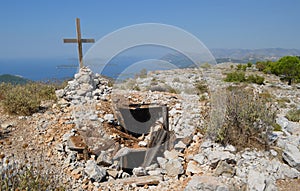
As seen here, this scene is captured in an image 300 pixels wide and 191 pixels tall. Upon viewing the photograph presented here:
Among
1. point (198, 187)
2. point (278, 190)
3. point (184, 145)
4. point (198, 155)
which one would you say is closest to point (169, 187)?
point (198, 187)

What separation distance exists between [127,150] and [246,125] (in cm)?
228

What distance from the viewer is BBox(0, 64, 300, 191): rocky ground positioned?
3.49m

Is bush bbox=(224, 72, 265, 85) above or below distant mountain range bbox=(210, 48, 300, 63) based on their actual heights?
below

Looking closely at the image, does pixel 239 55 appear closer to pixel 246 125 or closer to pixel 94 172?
pixel 246 125

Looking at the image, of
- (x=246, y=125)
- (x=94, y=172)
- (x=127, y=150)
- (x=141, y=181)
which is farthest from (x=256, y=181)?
(x=94, y=172)

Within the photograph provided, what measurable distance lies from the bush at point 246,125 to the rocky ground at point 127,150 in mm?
180

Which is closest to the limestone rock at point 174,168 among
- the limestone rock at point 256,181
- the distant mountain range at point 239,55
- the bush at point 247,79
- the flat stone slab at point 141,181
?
the flat stone slab at point 141,181

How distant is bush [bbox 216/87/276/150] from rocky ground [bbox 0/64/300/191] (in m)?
0.18

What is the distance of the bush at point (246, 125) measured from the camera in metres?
4.04

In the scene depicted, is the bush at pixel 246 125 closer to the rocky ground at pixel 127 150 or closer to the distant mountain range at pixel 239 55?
the rocky ground at pixel 127 150

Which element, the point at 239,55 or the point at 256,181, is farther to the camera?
the point at 239,55

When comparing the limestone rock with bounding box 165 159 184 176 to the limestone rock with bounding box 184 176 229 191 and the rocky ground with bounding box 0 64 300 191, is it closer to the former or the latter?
the rocky ground with bounding box 0 64 300 191

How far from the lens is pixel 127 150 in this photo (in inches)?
176

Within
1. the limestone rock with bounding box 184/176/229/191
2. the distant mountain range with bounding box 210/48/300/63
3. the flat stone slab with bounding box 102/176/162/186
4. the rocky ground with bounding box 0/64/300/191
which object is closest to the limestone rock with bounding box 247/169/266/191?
the rocky ground with bounding box 0/64/300/191
